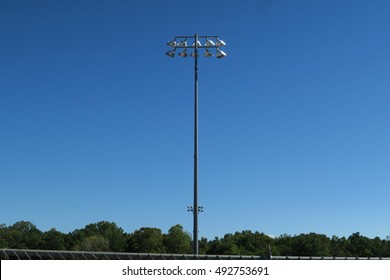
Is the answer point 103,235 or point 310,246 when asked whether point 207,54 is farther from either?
point 103,235

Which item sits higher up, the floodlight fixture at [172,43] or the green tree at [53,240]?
the floodlight fixture at [172,43]

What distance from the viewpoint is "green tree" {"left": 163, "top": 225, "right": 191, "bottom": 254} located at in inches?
6225

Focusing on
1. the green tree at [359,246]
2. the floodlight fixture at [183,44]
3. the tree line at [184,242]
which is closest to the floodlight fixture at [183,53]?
the floodlight fixture at [183,44]

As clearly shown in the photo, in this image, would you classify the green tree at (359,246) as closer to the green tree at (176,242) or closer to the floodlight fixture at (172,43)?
the green tree at (176,242)

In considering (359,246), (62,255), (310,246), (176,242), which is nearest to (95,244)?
(176,242)

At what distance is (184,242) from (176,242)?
90.2 inches

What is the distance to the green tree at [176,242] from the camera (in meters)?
158
